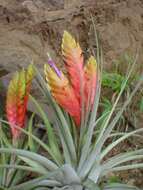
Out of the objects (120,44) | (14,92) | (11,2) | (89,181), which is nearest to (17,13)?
(11,2)

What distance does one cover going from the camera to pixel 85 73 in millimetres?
1601

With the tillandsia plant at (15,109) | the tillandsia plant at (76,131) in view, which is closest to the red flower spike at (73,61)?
the tillandsia plant at (76,131)

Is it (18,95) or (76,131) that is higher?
(18,95)

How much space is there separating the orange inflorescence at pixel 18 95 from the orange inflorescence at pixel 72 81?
9 cm

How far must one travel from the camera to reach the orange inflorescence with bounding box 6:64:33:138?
1604 millimetres

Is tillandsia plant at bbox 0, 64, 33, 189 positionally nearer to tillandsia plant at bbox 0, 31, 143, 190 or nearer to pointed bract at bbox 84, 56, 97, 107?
tillandsia plant at bbox 0, 31, 143, 190

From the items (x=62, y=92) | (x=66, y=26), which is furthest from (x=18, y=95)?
(x=66, y=26)

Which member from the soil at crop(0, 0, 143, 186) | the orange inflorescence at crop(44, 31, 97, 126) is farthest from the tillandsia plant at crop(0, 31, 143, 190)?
the soil at crop(0, 0, 143, 186)

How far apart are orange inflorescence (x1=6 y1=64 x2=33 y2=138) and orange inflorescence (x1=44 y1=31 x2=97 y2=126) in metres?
0.09

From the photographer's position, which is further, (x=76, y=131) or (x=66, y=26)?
(x=66, y=26)

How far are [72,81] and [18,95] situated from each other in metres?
0.18

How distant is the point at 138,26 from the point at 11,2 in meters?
0.69

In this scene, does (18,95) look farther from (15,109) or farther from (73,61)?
(73,61)

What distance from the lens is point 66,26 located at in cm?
261
